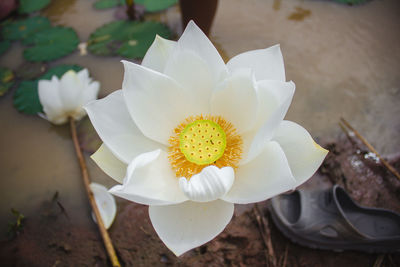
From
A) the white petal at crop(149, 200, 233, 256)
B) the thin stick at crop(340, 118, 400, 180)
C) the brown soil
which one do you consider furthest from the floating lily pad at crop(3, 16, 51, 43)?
the thin stick at crop(340, 118, 400, 180)

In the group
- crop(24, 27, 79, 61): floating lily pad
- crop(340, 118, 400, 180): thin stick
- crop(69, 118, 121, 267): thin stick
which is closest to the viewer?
crop(69, 118, 121, 267): thin stick

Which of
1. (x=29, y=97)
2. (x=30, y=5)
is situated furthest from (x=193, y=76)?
(x=30, y=5)

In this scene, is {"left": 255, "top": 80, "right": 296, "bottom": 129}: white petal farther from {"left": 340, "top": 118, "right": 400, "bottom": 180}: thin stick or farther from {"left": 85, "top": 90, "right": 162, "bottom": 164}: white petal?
{"left": 340, "top": 118, "right": 400, "bottom": 180}: thin stick

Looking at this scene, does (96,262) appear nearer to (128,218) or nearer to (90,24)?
(128,218)

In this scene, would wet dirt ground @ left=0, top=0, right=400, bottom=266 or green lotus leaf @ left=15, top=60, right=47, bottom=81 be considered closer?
wet dirt ground @ left=0, top=0, right=400, bottom=266

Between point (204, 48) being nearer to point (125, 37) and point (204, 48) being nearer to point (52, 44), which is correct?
point (125, 37)

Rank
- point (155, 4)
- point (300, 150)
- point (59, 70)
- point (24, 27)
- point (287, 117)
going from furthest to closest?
point (155, 4) → point (24, 27) → point (59, 70) → point (287, 117) → point (300, 150)

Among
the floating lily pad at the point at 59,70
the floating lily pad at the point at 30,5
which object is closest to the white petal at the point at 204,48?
the floating lily pad at the point at 59,70
